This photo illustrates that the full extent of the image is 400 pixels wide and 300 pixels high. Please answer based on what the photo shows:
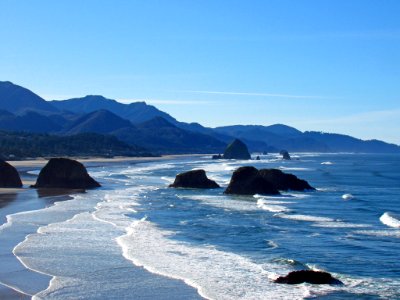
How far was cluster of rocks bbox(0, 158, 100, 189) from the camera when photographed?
5269cm

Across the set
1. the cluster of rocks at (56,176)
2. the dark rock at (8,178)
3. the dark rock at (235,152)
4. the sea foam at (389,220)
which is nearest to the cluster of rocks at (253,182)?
the cluster of rocks at (56,176)

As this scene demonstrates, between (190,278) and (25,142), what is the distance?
135 metres

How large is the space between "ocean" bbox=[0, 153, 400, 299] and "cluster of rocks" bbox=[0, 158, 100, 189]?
13269 millimetres

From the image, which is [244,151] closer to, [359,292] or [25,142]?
[25,142]

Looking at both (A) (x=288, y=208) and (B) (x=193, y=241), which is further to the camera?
(A) (x=288, y=208)

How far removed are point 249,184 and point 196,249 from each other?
90.3 feet

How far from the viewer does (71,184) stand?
177ft

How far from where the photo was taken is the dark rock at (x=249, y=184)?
50406 millimetres

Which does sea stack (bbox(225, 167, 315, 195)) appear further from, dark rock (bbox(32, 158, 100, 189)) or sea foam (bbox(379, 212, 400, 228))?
sea foam (bbox(379, 212, 400, 228))

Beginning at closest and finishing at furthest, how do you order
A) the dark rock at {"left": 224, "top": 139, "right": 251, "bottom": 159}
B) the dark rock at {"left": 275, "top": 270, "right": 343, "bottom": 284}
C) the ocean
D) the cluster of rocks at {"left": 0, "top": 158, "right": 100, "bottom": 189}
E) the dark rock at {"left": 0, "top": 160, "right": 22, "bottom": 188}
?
the ocean, the dark rock at {"left": 275, "top": 270, "right": 343, "bottom": 284}, the dark rock at {"left": 0, "top": 160, "right": 22, "bottom": 188}, the cluster of rocks at {"left": 0, "top": 158, "right": 100, "bottom": 189}, the dark rock at {"left": 224, "top": 139, "right": 251, "bottom": 159}

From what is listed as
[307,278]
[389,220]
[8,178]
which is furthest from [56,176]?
[307,278]

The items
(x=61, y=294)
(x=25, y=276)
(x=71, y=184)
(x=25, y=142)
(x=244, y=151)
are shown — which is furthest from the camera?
(x=244, y=151)

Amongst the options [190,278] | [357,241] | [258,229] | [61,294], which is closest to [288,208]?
[258,229]

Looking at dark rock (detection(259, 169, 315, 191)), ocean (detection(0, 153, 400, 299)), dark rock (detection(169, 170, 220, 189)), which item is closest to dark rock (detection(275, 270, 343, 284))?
ocean (detection(0, 153, 400, 299))
